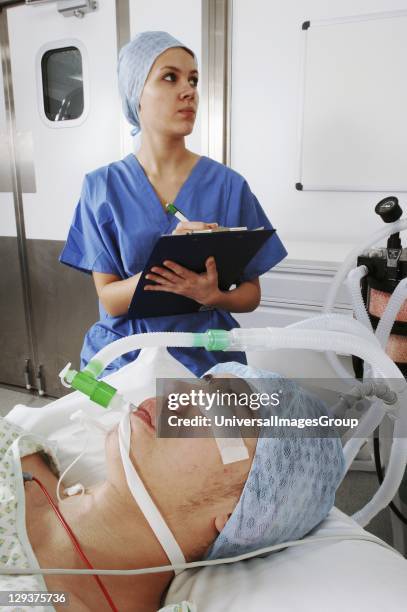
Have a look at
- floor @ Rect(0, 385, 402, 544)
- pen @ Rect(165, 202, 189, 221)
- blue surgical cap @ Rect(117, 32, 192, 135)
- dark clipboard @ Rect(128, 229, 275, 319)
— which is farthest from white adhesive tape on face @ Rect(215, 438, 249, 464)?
floor @ Rect(0, 385, 402, 544)

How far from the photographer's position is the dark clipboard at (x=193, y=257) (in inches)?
38.4

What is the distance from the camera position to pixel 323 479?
0.79 meters

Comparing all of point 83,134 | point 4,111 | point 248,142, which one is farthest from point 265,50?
point 4,111

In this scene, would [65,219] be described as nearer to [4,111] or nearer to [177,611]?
[4,111]

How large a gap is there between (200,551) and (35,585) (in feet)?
0.93

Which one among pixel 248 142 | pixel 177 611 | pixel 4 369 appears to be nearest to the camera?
pixel 177 611

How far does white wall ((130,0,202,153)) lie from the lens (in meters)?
1.96

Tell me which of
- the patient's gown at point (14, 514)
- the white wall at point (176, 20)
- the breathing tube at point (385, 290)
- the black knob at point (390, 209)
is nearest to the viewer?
the patient's gown at point (14, 514)

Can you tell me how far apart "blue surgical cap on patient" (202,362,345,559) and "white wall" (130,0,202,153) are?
1585 millimetres

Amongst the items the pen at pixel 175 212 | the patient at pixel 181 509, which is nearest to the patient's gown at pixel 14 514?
the patient at pixel 181 509

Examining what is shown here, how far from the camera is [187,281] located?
1115mm

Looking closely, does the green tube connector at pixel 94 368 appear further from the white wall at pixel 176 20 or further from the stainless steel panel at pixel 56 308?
the stainless steel panel at pixel 56 308

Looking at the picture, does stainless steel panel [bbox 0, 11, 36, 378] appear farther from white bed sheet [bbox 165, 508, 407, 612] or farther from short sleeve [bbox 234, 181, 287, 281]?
white bed sheet [bbox 165, 508, 407, 612]

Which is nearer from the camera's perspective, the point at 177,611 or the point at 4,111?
the point at 177,611
